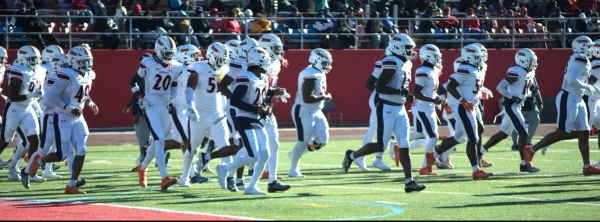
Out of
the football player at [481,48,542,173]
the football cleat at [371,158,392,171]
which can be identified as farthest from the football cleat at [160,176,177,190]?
the football player at [481,48,542,173]

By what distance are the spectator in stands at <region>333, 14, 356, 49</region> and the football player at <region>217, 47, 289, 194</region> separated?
12847 millimetres

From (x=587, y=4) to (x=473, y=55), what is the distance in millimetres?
16659

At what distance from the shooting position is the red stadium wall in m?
19.4

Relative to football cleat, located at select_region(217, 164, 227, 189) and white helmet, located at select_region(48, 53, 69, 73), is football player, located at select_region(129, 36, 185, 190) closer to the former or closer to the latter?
football cleat, located at select_region(217, 164, 227, 189)

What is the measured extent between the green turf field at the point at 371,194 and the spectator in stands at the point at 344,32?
9211mm

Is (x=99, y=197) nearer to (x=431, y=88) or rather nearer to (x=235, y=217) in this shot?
(x=235, y=217)

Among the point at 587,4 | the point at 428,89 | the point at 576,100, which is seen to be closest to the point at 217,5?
the point at 428,89

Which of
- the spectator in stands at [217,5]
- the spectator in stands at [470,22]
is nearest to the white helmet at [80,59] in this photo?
the spectator in stands at [217,5]

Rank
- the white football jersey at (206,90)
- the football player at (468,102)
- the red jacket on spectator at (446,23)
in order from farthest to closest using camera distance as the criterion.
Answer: the red jacket on spectator at (446,23) < the football player at (468,102) < the white football jersey at (206,90)

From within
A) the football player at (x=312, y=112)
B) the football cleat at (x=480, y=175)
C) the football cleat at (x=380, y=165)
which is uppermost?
the football player at (x=312, y=112)

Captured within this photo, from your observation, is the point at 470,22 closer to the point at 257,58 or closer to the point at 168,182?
the point at 257,58

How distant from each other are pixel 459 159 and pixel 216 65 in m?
5.67

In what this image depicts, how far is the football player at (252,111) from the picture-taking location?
7.29 meters

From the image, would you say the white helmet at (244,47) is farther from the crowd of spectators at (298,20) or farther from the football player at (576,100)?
the crowd of spectators at (298,20)
